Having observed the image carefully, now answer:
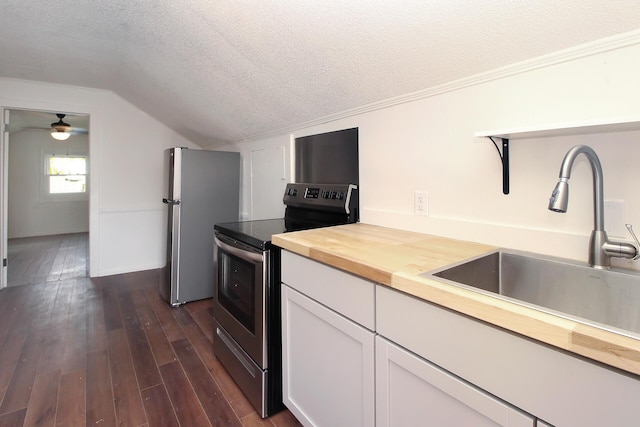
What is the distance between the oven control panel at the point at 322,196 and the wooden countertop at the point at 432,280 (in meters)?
0.23

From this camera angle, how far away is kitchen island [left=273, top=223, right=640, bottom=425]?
559 millimetres

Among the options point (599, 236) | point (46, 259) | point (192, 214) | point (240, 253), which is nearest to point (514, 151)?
point (599, 236)

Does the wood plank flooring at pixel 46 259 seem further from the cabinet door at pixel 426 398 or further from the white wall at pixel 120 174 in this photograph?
the cabinet door at pixel 426 398

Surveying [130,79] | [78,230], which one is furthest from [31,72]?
[78,230]

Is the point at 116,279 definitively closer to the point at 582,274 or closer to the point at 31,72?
the point at 31,72

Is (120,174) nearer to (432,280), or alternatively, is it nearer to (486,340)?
(432,280)

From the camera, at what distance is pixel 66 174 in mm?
6547

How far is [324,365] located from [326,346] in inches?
3.3

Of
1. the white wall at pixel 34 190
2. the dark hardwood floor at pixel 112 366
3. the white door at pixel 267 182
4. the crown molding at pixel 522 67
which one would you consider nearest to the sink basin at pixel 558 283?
the crown molding at pixel 522 67

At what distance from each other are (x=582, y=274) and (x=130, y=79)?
3682 mm

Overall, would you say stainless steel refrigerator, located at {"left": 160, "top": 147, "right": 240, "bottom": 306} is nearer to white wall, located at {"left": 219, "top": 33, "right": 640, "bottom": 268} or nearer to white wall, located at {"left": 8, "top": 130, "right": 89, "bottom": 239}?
white wall, located at {"left": 219, "top": 33, "right": 640, "bottom": 268}

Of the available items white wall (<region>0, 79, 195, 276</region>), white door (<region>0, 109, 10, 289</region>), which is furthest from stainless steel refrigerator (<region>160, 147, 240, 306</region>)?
white door (<region>0, 109, 10, 289</region>)

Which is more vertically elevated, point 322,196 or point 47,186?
point 47,186

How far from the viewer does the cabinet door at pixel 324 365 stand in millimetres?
1053
